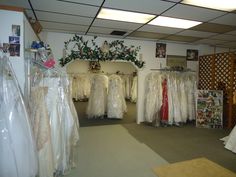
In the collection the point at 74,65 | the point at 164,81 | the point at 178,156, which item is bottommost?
the point at 178,156

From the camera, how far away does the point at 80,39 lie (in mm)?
4832

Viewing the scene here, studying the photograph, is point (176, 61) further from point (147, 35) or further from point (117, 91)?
point (117, 91)

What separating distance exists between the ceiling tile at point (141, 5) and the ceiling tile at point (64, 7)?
13.7 inches

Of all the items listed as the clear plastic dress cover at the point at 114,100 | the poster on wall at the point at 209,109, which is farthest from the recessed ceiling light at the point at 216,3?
the clear plastic dress cover at the point at 114,100

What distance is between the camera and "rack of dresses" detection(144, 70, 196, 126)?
17.1ft

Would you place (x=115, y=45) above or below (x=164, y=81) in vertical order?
above

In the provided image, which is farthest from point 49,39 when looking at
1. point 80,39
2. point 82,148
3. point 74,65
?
point 74,65

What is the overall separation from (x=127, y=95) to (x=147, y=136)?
21.1ft

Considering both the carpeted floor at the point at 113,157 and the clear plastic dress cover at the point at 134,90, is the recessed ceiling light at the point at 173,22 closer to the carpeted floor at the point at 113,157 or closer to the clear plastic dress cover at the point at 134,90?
the carpeted floor at the point at 113,157

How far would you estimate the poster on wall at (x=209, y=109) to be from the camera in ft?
16.5

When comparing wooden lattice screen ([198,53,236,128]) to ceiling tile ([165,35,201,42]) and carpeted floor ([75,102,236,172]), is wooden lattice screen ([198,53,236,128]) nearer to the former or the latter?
carpeted floor ([75,102,236,172])

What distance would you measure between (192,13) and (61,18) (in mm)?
2480

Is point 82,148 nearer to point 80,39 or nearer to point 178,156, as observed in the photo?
point 178,156

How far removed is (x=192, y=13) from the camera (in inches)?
125
